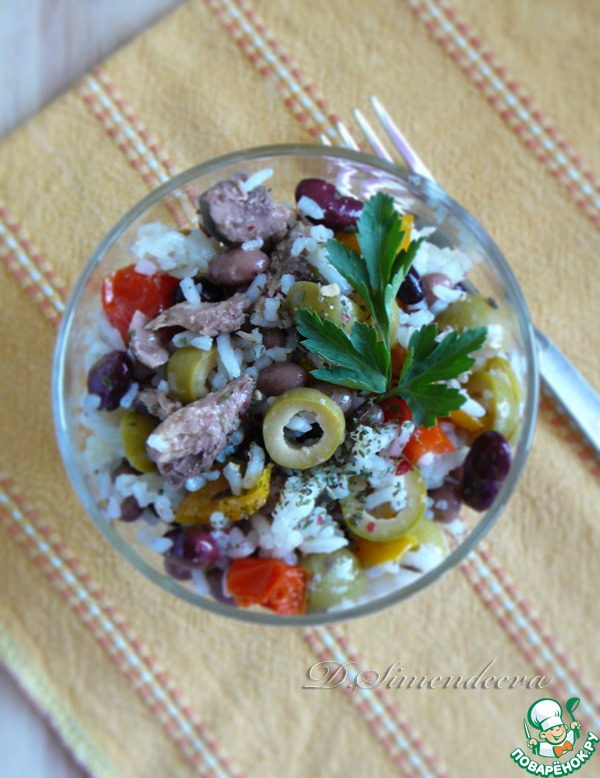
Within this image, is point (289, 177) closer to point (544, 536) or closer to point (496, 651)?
point (544, 536)

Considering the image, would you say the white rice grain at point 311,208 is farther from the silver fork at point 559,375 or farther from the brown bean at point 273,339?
the silver fork at point 559,375

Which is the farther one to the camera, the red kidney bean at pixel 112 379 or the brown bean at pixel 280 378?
the red kidney bean at pixel 112 379

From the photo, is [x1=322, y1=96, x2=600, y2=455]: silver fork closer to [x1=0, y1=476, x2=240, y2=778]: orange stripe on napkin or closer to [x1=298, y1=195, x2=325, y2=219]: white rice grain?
[x1=298, y1=195, x2=325, y2=219]: white rice grain

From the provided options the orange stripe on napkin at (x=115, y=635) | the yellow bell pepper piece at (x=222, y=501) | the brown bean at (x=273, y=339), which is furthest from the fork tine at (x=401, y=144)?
the orange stripe on napkin at (x=115, y=635)

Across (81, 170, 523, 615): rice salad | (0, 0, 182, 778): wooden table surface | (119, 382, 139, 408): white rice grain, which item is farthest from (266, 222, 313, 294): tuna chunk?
(0, 0, 182, 778): wooden table surface

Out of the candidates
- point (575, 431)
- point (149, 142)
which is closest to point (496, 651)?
point (575, 431)

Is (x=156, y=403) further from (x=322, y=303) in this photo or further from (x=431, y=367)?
(x=431, y=367)

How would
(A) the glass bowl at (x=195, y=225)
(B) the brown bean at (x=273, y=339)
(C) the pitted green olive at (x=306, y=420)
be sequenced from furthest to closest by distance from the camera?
(A) the glass bowl at (x=195, y=225) < (B) the brown bean at (x=273, y=339) < (C) the pitted green olive at (x=306, y=420)

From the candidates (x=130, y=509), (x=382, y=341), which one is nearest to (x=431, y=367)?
(x=382, y=341)
